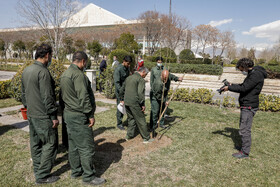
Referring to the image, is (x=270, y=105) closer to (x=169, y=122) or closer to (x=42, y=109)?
(x=169, y=122)

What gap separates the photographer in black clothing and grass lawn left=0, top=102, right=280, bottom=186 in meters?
0.47

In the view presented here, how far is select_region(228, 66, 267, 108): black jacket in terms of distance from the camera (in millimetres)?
3672

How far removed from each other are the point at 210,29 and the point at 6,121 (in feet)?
117

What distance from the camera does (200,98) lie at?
8.53 metres

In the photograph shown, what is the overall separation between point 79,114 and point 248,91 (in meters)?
3.18

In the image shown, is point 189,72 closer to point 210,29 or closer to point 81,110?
point 81,110

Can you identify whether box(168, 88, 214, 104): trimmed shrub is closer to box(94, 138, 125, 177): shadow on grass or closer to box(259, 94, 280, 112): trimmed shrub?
box(259, 94, 280, 112): trimmed shrub

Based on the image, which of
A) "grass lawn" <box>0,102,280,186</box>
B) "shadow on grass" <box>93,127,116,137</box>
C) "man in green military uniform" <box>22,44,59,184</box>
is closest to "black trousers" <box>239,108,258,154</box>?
"grass lawn" <box>0,102,280,186</box>

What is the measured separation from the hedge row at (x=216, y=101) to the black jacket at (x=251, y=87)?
4320 mm

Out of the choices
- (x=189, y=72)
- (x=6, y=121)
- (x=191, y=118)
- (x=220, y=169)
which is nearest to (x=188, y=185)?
(x=220, y=169)

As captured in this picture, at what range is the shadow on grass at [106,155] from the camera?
3.52m

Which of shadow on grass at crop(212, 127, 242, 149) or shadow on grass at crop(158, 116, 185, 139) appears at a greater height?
shadow on grass at crop(158, 116, 185, 139)

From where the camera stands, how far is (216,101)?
8305 millimetres

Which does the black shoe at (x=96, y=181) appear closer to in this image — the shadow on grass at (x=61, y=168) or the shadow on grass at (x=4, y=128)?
the shadow on grass at (x=61, y=168)
